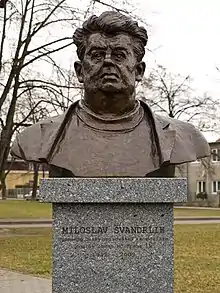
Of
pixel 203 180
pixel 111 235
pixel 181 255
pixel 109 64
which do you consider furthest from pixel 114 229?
pixel 203 180

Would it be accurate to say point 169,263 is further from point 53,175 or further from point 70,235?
point 53,175

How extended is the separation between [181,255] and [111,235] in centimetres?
910

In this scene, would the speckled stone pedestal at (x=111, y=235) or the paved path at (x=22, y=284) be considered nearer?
the speckled stone pedestal at (x=111, y=235)

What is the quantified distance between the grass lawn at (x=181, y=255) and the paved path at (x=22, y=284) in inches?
17.9

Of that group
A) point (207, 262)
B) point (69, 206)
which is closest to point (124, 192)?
point (69, 206)

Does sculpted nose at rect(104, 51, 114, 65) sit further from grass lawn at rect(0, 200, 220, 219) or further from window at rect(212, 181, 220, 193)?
window at rect(212, 181, 220, 193)

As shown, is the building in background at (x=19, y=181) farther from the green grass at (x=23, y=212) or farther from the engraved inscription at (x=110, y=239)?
the engraved inscription at (x=110, y=239)

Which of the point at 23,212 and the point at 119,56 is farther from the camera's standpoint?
the point at 23,212

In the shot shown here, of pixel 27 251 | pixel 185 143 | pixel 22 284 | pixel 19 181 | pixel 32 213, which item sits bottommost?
pixel 22 284

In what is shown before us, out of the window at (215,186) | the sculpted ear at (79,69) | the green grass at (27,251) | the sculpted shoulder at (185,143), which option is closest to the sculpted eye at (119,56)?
the sculpted ear at (79,69)

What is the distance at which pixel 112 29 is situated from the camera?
17.9 feet

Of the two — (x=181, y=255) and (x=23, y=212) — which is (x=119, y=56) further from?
(x=23, y=212)

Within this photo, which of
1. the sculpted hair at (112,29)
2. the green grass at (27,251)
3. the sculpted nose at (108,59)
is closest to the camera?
the sculpted nose at (108,59)

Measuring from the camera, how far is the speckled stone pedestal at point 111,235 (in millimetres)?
5148
